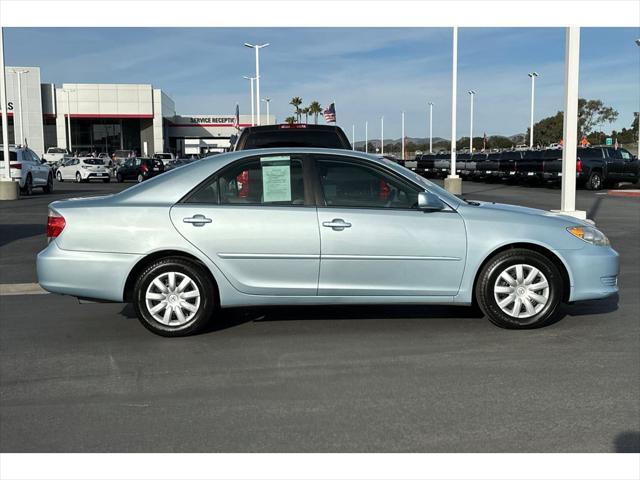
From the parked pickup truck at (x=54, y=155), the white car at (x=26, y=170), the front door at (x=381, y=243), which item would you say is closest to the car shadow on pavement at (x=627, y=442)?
the front door at (x=381, y=243)

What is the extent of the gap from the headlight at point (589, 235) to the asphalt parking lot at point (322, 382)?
0.77m

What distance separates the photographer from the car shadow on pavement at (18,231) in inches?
508

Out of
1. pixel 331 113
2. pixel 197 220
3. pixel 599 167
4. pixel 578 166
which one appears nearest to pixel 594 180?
pixel 599 167

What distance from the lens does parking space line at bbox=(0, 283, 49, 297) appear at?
26.6 ft

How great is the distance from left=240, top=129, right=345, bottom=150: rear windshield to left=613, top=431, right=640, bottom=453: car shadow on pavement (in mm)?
6434

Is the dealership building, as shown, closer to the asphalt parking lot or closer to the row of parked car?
the row of parked car

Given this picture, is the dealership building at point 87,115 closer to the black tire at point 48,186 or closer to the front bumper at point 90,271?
the black tire at point 48,186

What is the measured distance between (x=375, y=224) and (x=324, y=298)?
0.79 meters

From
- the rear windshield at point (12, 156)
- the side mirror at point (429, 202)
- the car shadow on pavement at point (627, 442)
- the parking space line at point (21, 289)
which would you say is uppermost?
the rear windshield at point (12, 156)

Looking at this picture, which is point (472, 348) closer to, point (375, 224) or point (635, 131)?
point (375, 224)

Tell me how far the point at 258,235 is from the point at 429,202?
1.51 m

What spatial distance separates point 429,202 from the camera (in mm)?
6008

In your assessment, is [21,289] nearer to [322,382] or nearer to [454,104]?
[322,382]

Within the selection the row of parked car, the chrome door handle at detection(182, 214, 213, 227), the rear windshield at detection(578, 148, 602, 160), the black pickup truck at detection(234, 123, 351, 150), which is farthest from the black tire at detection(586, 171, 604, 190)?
the chrome door handle at detection(182, 214, 213, 227)
